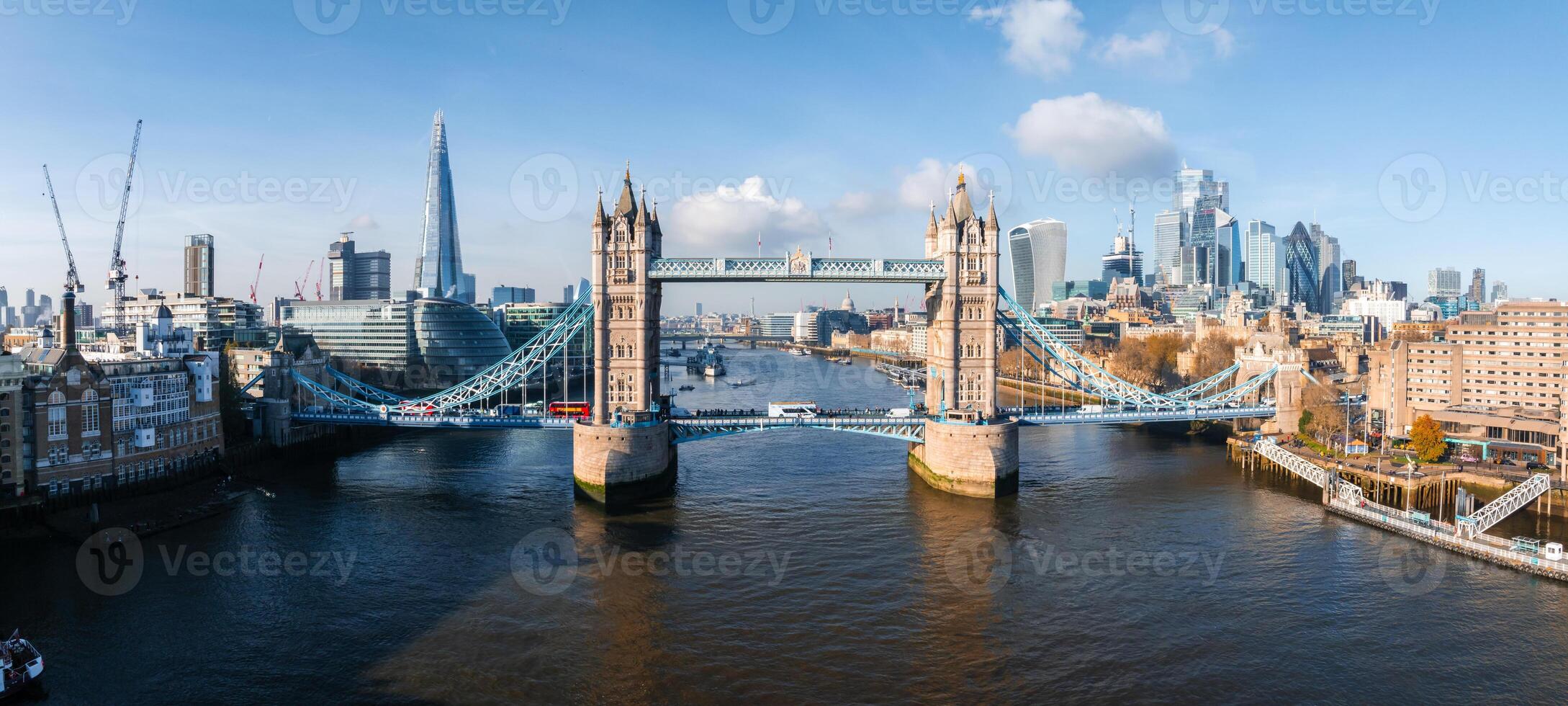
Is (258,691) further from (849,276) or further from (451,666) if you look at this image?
(849,276)

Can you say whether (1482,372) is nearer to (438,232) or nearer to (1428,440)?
(1428,440)

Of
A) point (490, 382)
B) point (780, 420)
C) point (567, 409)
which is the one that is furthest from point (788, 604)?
point (567, 409)

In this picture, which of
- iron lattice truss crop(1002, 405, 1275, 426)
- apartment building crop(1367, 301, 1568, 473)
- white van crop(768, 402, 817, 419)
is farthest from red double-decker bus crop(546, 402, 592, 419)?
apartment building crop(1367, 301, 1568, 473)

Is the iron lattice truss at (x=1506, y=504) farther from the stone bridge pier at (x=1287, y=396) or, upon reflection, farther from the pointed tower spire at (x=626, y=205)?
the pointed tower spire at (x=626, y=205)

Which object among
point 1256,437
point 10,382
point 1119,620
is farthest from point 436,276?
point 1119,620

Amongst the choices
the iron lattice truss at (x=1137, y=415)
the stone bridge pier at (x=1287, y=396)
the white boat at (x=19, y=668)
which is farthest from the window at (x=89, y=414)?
Result: the stone bridge pier at (x=1287, y=396)

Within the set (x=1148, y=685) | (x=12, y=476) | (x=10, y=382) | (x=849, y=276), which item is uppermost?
(x=849, y=276)
